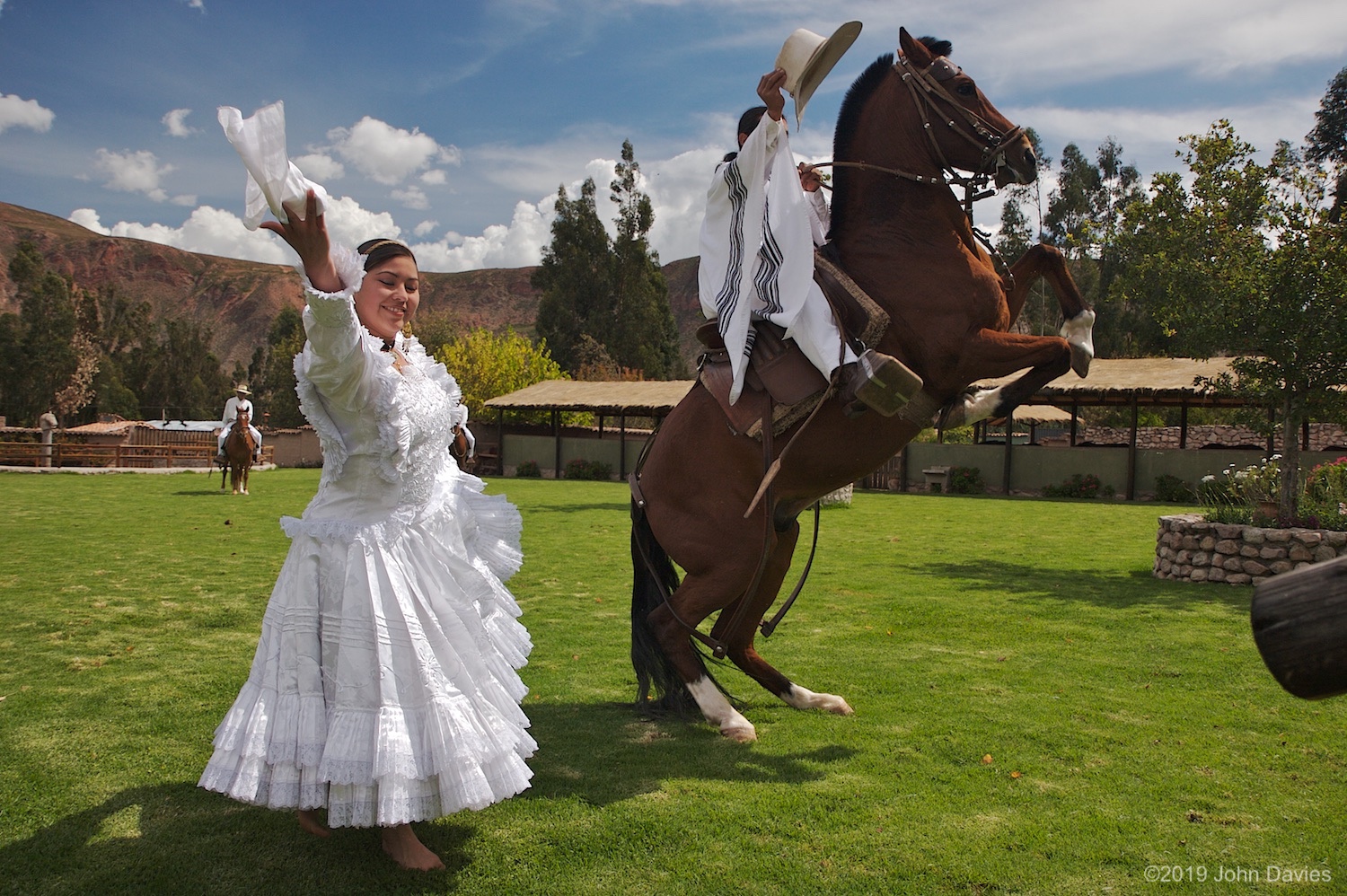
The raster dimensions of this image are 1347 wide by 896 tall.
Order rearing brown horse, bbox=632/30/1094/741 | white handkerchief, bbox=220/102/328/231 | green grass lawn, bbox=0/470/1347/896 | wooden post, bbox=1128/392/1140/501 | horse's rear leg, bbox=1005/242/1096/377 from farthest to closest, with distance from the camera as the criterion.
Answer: wooden post, bbox=1128/392/1140/501, horse's rear leg, bbox=1005/242/1096/377, rearing brown horse, bbox=632/30/1094/741, green grass lawn, bbox=0/470/1347/896, white handkerchief, bbox=220/102/328/231

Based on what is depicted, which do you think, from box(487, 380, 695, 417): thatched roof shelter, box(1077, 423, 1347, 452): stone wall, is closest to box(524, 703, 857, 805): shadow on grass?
box(487, 380, 695, 417): thatched roof shelter

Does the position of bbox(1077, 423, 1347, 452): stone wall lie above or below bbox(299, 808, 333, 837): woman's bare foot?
above

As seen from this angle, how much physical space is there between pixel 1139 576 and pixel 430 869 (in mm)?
8844

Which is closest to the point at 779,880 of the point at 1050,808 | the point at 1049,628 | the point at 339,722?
the point at 1050,808

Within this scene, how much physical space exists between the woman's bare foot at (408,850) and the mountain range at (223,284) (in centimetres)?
13982

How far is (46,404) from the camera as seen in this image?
53.7 meters

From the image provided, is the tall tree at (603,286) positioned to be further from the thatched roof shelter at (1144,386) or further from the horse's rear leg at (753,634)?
the horse's rear leg at (753,634)

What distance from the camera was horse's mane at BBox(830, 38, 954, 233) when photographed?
13.7ft

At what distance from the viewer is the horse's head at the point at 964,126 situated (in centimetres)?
396

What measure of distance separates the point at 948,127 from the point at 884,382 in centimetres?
140

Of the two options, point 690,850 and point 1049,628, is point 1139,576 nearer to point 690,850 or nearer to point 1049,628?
point 1049,628

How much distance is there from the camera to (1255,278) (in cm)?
893

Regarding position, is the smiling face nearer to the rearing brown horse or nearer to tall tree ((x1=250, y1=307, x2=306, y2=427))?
the rearing brown horse

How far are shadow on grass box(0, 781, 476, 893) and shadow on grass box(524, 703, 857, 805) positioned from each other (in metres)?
0.56
